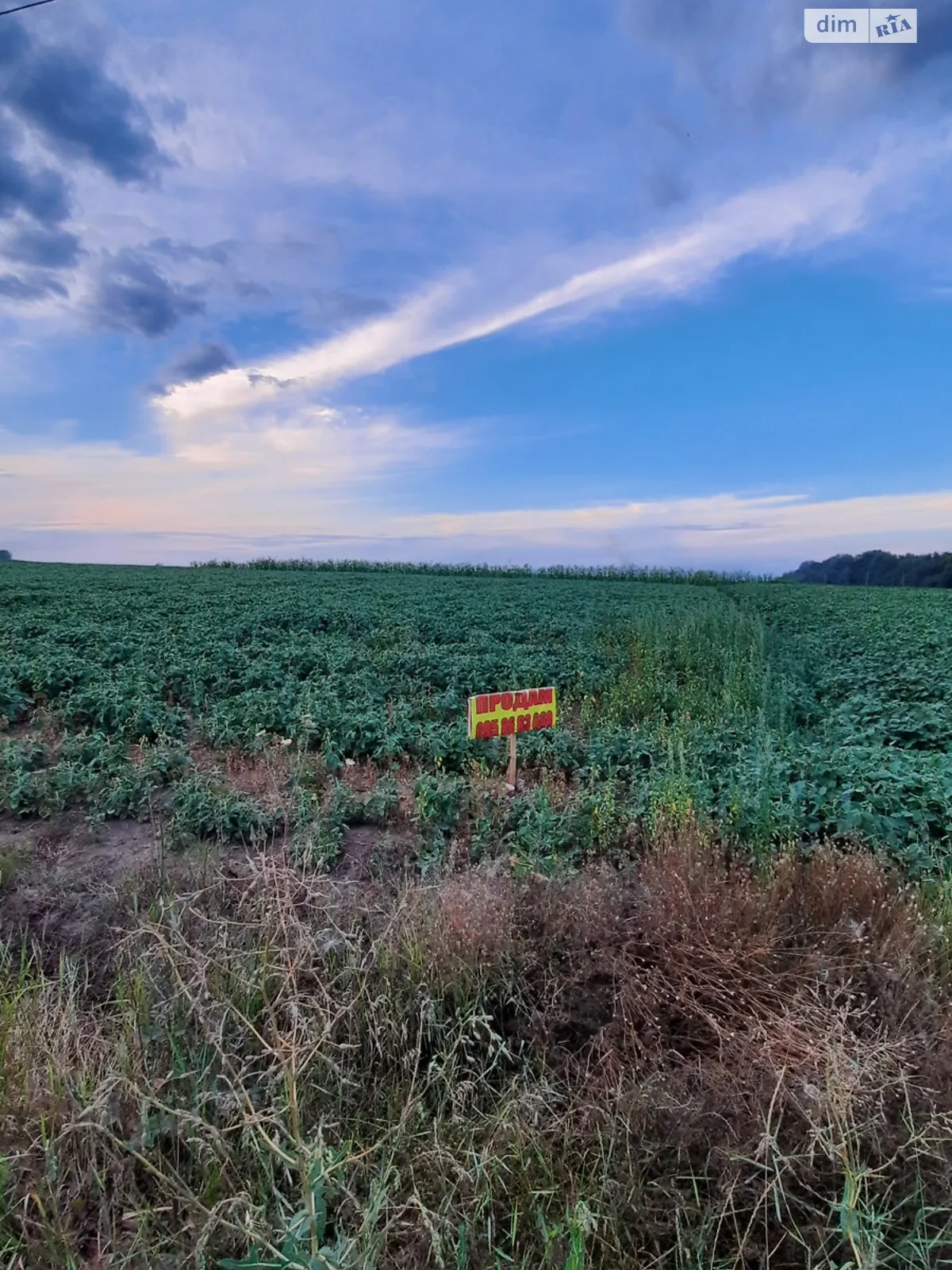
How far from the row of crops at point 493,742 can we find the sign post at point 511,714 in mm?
448

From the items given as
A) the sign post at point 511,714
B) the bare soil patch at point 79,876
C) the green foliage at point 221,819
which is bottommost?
the bare soil patch at point 79,876

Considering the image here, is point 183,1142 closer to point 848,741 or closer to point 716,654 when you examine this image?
point 848,741

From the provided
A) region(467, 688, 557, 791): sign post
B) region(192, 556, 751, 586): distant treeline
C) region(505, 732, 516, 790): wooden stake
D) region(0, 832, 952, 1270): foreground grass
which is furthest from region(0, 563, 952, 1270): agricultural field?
region(192, 556, 751, 586): distant treeline

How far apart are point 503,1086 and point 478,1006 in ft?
0.93

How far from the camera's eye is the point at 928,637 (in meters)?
13.4

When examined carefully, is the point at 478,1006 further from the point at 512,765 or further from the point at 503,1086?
the point at 512,765

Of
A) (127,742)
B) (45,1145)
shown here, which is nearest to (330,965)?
(45,1145)

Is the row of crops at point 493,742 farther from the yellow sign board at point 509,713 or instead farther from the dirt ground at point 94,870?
the yellow sign board at point 509,713

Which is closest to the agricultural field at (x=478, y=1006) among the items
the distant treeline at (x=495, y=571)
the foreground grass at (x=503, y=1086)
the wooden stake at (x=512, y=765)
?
the foreground grass at (x=503, y=1086)

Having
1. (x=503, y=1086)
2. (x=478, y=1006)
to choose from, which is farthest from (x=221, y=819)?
(x=503, y=1086)

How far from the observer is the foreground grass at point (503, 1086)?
2088 millimetres

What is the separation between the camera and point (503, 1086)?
2.78 metres

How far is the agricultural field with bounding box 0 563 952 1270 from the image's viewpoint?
213 centimetres

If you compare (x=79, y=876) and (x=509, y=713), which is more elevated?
(x=509, y=713)
